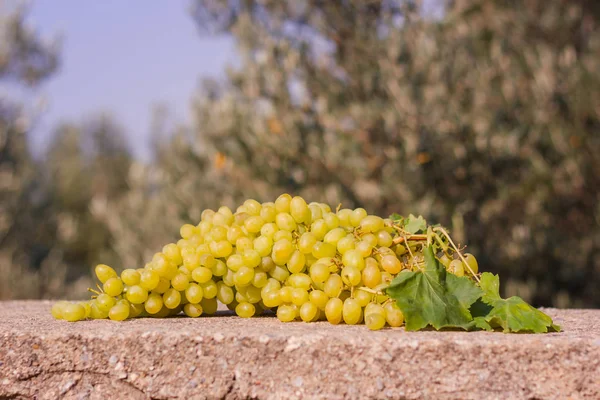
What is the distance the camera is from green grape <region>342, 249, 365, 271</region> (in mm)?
1268

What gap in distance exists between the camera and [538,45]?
512 cm

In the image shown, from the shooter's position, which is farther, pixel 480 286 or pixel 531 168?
pixel 531 168

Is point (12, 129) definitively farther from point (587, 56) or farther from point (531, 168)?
point (587, 56)

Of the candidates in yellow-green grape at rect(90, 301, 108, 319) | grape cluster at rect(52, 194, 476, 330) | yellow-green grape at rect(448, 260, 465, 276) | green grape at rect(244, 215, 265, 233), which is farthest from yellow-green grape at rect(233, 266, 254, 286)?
yellow-green grape at rect(448, 260, 465, 276)

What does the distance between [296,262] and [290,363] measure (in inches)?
12.5

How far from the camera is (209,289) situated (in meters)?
1.41

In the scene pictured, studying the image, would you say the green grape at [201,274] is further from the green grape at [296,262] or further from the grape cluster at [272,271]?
the green grape at [296,262]

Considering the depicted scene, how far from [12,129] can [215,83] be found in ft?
10.9

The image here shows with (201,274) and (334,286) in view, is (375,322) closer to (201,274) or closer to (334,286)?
(334,286)

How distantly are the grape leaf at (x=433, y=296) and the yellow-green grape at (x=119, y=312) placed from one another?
62 cm

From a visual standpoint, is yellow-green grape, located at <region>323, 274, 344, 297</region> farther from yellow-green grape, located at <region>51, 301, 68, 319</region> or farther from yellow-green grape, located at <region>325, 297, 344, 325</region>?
yellow-green grape, located at <region>51, 301, 68, 319</region>

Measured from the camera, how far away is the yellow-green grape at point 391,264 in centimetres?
129

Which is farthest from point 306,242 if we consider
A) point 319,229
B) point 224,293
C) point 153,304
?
point 153,304

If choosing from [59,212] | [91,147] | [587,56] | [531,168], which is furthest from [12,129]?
[587,56]
